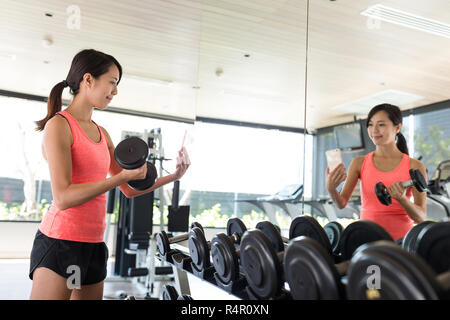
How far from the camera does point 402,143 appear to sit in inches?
55.6

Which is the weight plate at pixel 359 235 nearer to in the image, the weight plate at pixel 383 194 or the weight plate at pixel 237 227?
the weight plate at pixel 383 194

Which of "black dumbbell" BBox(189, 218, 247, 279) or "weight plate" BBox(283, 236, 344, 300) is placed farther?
"black dumbbell" BBox(189, 218, 247, 279)

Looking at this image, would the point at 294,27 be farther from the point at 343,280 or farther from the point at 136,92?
the point at 136,92

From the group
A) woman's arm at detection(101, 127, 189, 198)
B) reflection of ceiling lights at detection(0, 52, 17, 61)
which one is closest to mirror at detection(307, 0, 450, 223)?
woman's arm at detection(101, 127, 189, 198)

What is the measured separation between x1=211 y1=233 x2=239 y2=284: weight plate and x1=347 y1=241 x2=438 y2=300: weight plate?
54cm

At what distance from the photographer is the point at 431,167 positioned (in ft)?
4.34

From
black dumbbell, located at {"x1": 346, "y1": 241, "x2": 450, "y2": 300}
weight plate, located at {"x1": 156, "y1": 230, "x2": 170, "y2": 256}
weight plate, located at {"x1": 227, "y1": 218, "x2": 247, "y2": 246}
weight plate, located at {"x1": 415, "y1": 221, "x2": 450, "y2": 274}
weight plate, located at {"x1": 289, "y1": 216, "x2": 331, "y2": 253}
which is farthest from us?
weight plate, located at {"x1": 156, "y1": 230, "x2": 170, "y2": 256}

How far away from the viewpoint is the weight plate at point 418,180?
131cm

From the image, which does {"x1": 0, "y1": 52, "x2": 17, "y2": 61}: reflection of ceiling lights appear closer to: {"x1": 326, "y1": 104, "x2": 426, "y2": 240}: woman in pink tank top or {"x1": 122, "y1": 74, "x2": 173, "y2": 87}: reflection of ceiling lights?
{"x1": 122, "y1": 74, "x2": 173, "y2": 87}: reflection of ceiling lights

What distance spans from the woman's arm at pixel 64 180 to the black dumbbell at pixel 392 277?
853 millimetres

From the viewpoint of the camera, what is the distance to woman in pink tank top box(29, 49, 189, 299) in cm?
132

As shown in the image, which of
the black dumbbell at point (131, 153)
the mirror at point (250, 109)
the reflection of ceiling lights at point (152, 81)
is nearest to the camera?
the black dumbbell at point (131, 153)

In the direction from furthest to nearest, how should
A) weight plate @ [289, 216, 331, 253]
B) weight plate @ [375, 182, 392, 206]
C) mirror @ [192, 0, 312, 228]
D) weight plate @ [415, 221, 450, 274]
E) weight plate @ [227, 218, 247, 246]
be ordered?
mirror @ [192, 0, 312, 228] → weight plate @ [227, 218, 247, 246] → weight plate @ [375, 182, 392, 206] → weight plate @ [289, 216, 331, 253] → weight plate @ [415, 221, 450, 274]

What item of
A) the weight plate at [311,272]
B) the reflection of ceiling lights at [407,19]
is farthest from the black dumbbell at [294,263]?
the reflection of ceiling lights at [407,19]
